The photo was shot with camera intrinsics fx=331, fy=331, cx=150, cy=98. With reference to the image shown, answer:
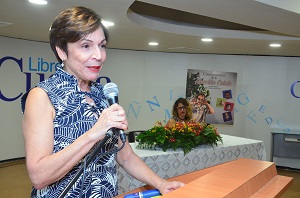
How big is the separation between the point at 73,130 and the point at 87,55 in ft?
0.92

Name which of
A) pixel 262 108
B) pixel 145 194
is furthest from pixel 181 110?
pixel 145 194

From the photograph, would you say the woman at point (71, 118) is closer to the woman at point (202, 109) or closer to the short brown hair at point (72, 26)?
the short brown hair at point (72, 26)

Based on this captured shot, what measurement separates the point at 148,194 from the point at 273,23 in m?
3.63

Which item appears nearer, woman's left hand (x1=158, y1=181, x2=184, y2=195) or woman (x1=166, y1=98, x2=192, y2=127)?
woman's left hand (x1=158, y1=181, x2=184, y2=195)

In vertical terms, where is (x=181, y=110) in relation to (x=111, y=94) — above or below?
below

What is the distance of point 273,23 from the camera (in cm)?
430

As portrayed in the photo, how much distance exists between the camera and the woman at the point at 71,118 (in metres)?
1.06

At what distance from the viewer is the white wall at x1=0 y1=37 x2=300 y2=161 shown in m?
7.93

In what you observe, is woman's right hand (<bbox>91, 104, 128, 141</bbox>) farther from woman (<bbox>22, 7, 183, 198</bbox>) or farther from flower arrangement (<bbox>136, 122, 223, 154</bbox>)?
flower arrangement (<bbox>136, 122, 223, 154</bbox>)

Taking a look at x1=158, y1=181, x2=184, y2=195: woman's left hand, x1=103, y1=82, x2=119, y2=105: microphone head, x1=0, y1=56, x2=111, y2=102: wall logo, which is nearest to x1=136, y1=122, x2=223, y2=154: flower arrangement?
x1=158, y1=181, x2=184, y2=195: woman's left hand


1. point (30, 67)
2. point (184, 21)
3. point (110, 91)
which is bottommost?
point (110, 91)

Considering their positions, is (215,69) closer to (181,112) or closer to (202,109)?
Result: (202,109)

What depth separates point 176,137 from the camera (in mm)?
4266

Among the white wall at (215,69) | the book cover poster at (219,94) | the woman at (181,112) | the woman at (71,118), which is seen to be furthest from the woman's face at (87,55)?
the book cover poster at (219,94)
